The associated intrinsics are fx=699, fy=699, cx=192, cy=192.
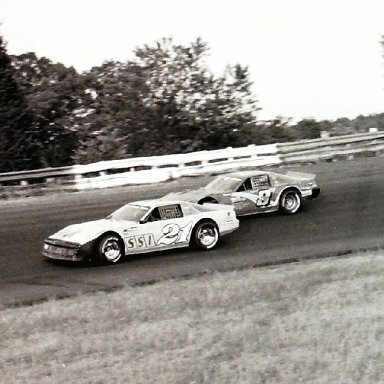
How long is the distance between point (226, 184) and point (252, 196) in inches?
24.7

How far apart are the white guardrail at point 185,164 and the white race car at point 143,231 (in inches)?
286

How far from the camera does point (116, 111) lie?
37.9 m

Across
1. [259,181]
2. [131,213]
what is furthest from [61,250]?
[259,181]

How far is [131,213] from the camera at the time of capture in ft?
38.4

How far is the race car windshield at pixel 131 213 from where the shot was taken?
11.5m

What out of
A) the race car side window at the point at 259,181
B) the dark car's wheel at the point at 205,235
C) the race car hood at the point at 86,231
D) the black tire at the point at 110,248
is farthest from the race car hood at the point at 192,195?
the black tire at the point at 110,248

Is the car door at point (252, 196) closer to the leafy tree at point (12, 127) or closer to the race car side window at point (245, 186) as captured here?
the race car side window at point (245, 186)

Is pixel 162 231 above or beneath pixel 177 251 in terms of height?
above

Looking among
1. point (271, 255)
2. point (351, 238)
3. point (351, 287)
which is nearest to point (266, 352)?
point (351, 287)

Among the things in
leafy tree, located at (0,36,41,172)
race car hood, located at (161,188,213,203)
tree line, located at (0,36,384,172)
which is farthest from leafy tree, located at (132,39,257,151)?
race car hood, located at (161,188,213,203)

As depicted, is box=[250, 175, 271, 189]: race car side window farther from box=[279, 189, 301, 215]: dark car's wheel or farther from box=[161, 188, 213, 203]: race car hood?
box=[161, 188, 213, 203]: race car hood

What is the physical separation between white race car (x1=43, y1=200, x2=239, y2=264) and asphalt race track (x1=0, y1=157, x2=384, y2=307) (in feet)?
0.66

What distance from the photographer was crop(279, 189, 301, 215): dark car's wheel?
46.2 ft

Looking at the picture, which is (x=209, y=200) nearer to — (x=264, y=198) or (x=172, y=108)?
(x=264, y=198)
